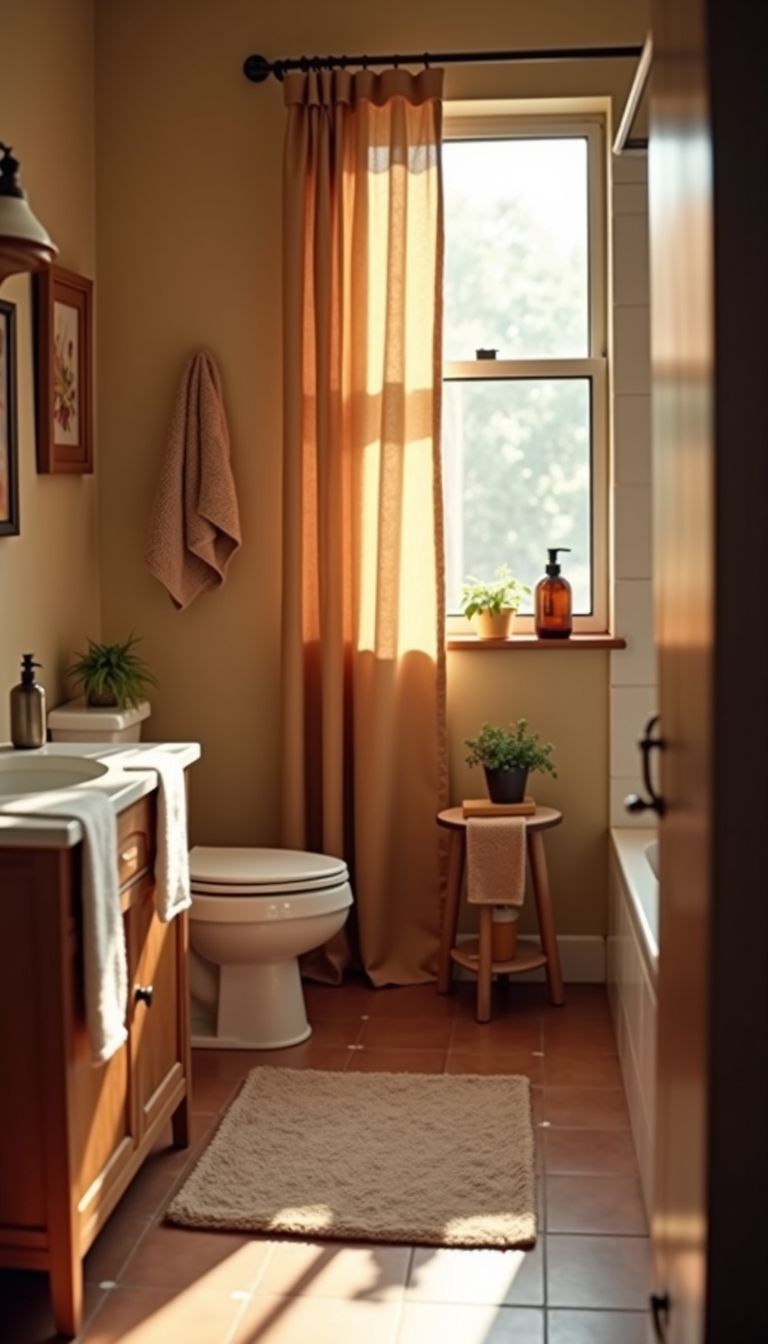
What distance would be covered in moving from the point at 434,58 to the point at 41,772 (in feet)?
7.72

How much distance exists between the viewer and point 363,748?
4645mm

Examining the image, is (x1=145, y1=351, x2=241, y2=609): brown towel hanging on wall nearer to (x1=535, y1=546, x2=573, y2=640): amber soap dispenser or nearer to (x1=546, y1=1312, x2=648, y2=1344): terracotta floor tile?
(x1=535, y1=546, x2=573, y2=640): amber soap dispenser

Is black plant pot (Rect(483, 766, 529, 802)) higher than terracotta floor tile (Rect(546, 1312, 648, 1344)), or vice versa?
black plant pot (Rect(483, 766, 529, 802))

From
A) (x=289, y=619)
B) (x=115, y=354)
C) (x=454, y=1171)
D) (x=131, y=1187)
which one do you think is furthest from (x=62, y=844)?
(x=115, y=354)

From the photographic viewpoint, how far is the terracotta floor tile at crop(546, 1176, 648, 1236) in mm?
3150

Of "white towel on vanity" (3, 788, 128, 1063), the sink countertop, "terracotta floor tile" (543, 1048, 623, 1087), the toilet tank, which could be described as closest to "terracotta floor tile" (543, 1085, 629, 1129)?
"terracotta floor tile" (543, 1048, 623, 1087)

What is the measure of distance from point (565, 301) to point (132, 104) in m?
1.33

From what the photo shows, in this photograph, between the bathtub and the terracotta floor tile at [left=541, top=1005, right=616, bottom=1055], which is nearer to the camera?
the bathtub

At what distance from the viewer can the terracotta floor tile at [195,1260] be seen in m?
2.95

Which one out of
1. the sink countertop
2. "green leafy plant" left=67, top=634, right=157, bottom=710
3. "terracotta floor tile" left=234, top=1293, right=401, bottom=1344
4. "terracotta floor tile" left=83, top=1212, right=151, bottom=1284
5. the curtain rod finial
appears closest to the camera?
the sink countertop

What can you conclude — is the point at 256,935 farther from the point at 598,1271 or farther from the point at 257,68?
the point at 257,68

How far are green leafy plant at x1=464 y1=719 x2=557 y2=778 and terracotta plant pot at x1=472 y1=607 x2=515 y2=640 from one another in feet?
0.87

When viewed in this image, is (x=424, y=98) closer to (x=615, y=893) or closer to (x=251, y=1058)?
(x=615, y=893)

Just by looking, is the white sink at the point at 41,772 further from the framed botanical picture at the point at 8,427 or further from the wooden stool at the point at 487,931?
the wooden stool at the point at 487,931
